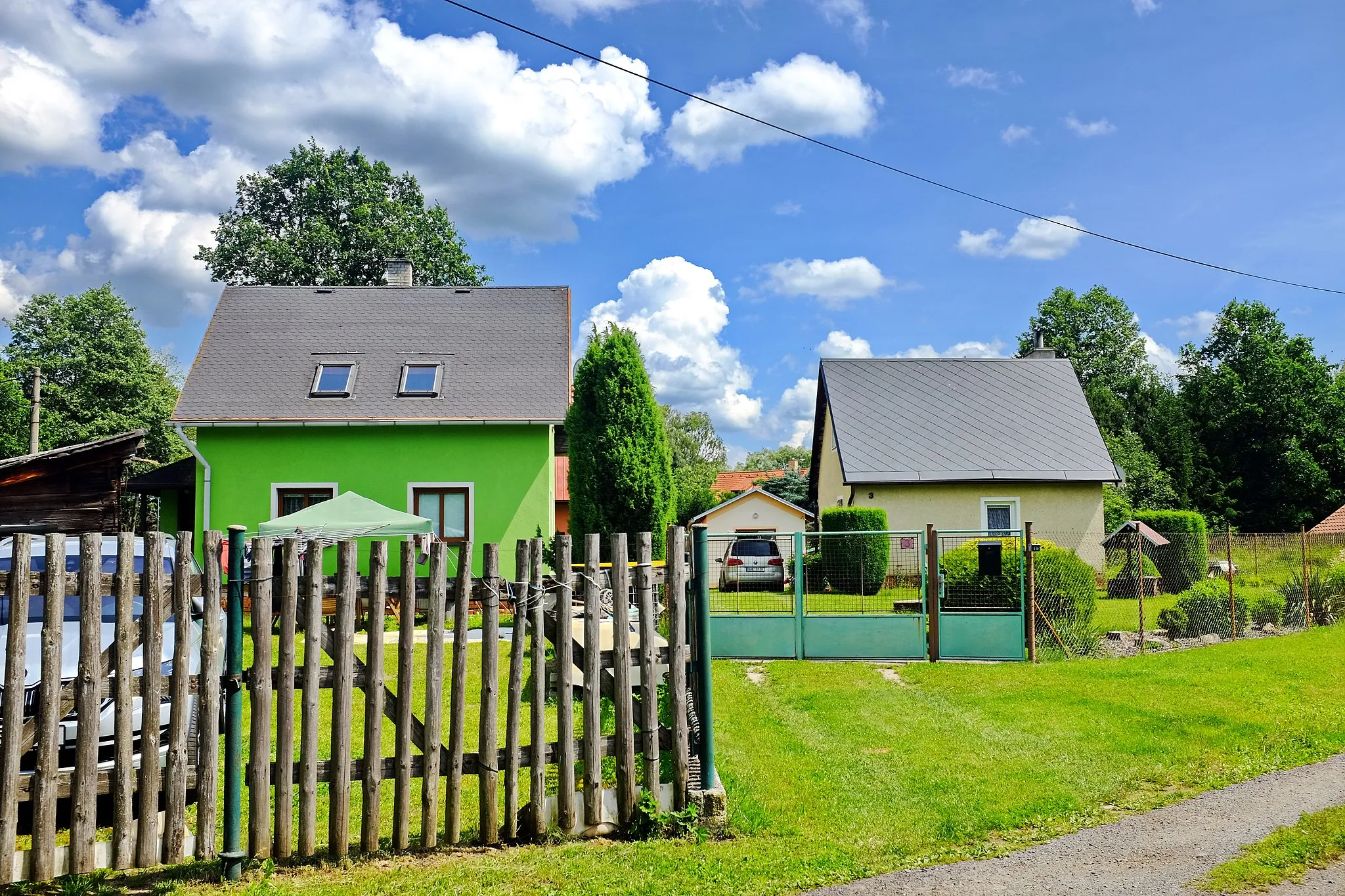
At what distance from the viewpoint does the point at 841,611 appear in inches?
468

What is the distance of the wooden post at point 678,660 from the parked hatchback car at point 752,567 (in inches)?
216

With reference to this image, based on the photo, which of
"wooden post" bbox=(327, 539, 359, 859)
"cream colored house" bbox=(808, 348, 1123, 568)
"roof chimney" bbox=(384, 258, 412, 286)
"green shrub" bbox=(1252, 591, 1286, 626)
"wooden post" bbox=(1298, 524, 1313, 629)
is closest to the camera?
"wooden post" bbox=(327, 539, 359, 859)

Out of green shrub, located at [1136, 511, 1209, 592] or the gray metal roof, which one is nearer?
green shrub, located at [1136, 511, 1209, 592]

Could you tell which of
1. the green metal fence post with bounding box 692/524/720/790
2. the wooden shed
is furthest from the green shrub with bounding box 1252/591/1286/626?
the wooden shed

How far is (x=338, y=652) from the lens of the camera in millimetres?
4480

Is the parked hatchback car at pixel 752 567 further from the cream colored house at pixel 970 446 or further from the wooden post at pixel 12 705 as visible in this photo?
the wooden post at pixel 12 705

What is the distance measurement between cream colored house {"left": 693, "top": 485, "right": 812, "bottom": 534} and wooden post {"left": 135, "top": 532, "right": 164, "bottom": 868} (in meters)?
26.7

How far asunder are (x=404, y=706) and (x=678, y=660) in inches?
61.0

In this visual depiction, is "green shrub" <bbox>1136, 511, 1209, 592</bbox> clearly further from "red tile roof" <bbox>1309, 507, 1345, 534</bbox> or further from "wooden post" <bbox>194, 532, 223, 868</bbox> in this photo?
"red tile roof" <bbox>1309, 507, 1345, 534</bbox>

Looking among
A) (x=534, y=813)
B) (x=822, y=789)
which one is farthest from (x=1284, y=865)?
(x=534, y=813)

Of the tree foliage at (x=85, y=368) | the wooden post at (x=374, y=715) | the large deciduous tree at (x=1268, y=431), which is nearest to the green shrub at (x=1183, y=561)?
the wooden post at (x=374, y=715)

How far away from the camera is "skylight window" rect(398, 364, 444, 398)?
19188 millimetres

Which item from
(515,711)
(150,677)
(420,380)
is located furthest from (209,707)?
(420,380)

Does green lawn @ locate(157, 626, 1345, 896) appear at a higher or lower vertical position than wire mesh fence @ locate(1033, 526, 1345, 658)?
lower
